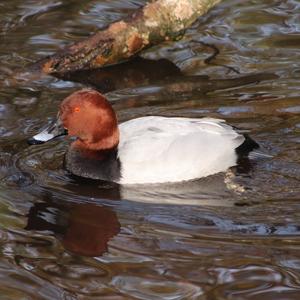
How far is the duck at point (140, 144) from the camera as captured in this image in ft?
20.4

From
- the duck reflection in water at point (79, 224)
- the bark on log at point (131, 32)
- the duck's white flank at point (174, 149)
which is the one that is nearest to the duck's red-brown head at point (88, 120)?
the duck's white flank at point (174, 149)

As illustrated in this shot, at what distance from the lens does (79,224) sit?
18.4 feet

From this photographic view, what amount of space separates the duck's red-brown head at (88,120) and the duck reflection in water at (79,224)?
712 millimetres

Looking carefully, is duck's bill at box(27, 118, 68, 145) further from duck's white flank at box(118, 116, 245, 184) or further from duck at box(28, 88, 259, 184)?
duck's white flank at box(118, 116, 245, 184)

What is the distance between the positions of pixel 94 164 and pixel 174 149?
61cm

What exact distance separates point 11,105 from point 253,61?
2.40 metres

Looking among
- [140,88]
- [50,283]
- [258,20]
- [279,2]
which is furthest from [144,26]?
[50,283]

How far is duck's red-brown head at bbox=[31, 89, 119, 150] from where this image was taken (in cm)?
641

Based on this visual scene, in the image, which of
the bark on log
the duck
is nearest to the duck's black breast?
the duck

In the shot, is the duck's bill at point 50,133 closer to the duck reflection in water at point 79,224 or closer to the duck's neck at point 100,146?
the duck's neck at point 100,146

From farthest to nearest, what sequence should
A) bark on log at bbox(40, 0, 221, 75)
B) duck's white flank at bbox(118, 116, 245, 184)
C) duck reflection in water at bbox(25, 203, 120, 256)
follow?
bark on log at bbox(40, 0, 221, 75)
duck's white flank at bbox(118, 116, 245, 184)
duck reflection in water at bbox(25, 203, 120, 256)

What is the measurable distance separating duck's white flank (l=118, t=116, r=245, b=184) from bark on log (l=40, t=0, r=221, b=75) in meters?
Answer: 2.18

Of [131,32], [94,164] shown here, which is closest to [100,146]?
[94,164]

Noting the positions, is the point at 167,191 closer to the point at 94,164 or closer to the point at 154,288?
the point at 94,164
